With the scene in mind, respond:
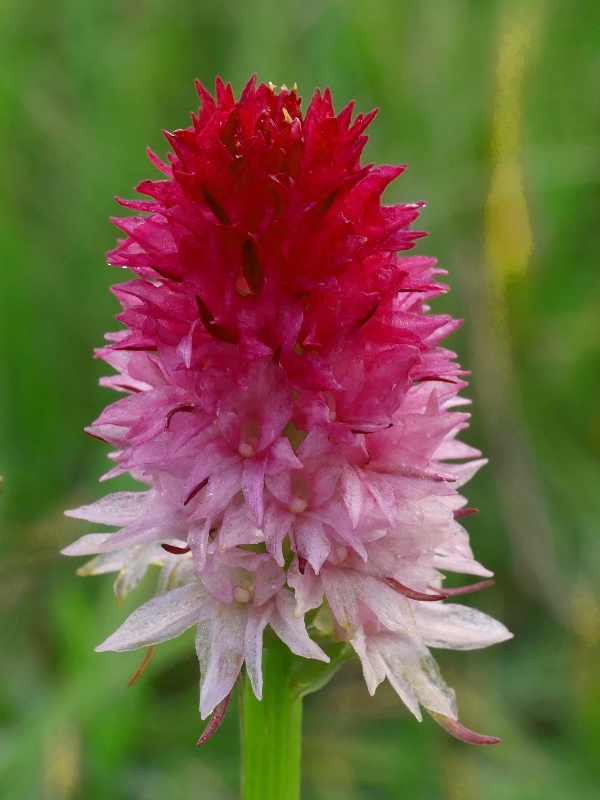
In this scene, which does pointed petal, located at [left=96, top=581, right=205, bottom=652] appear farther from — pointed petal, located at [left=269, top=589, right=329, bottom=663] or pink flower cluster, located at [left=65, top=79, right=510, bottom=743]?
pointed petal, located at [left=269, top=589, right=329, bottom=663]

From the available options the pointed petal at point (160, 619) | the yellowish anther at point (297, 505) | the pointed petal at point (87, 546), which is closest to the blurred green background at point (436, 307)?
the pointed petal at point (87, 546)

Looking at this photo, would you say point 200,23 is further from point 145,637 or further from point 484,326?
point 145,637

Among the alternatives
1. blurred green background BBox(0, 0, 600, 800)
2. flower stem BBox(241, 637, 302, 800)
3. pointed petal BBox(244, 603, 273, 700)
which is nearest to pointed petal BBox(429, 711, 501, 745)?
flower stem BBox(241, 637, 302, 800)

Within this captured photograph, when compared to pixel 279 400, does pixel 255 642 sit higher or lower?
lower

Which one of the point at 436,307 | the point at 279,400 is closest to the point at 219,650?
the point at 279,400

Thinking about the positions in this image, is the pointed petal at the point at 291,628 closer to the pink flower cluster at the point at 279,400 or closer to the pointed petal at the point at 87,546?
the pink flower cluster at the point at 279,400

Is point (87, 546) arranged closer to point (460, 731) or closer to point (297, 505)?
point (297, 505)
